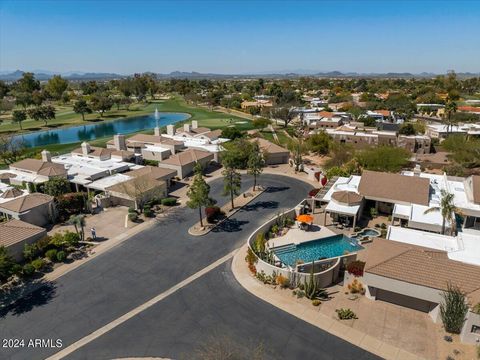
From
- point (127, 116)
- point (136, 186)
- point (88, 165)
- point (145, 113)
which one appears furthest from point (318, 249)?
point (145, 113)

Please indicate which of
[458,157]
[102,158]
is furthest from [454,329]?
[102,158]

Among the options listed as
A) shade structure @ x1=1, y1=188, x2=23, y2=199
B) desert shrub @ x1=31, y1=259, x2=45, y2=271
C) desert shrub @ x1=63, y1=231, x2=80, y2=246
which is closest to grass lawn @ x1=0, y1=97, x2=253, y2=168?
shade structure @ x1=1, y1=188, x2=23, y2=199

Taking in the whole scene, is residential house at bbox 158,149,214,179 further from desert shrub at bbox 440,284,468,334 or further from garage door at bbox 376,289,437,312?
desert shrub at bbox 440,284,468,334

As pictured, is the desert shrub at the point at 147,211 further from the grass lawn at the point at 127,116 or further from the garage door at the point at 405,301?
the grass lawn at the point at 127,116

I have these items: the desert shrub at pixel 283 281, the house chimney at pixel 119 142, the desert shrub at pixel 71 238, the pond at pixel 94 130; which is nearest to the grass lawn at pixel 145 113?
the pond at pixel 94 130

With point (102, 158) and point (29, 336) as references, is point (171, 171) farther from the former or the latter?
point (29, 336)
